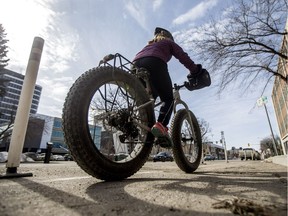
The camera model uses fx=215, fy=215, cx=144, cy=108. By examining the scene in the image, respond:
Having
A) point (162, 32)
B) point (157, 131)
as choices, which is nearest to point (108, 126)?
point (157, 131)

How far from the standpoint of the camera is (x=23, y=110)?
284 centimetres

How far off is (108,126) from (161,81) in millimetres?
940

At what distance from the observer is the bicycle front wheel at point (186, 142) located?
10.2 ft

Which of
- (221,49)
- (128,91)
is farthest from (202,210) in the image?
(221,49)

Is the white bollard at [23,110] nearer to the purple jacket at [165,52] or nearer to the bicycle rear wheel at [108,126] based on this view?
the bicycle rear wheel at [108,126]

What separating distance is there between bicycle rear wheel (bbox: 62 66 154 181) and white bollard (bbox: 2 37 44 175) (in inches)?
38.7

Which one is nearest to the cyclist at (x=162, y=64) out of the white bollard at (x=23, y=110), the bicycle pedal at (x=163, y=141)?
the bicycle pedal at (x=163, y=141)

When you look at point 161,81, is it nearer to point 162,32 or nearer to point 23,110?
point 162,32

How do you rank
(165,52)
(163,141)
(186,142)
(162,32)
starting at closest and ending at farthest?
(163,141) → (165,52) → (162,32) → (186,142)

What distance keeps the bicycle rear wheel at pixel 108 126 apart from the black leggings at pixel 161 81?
25 centimetres

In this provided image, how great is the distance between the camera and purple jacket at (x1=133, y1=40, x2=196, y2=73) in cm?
291

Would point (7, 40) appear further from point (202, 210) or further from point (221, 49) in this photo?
point (202, 210)

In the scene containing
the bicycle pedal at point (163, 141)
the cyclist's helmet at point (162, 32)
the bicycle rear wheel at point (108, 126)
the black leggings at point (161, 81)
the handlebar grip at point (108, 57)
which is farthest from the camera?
the cyclist's helmet at point (162, 32)

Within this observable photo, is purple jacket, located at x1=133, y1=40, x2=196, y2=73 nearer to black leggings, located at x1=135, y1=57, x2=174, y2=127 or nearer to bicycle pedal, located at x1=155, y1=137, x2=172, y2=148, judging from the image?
black leggings, located at x1=135, y1=57, x2=174, y2=127
